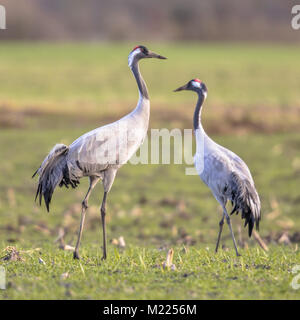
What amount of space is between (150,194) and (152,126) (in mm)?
7710

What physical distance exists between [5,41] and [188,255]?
2628 inches

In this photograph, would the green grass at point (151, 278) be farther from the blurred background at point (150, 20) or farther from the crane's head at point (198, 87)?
the blurred background at point (150, 20)

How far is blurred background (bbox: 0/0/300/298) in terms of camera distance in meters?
13.8

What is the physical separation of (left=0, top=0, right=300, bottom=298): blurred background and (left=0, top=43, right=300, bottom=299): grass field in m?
0.05

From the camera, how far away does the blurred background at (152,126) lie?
45.1 ft

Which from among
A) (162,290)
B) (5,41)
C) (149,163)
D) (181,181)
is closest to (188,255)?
(162,290)

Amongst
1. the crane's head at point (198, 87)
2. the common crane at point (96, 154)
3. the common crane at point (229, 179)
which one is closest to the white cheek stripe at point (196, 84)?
the crane's head at point (198, 87)

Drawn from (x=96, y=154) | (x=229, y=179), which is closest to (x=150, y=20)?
(x=229, y=179)

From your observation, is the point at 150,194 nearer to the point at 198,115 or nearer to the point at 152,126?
the point at 152,126

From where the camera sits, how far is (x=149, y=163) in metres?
20.7
